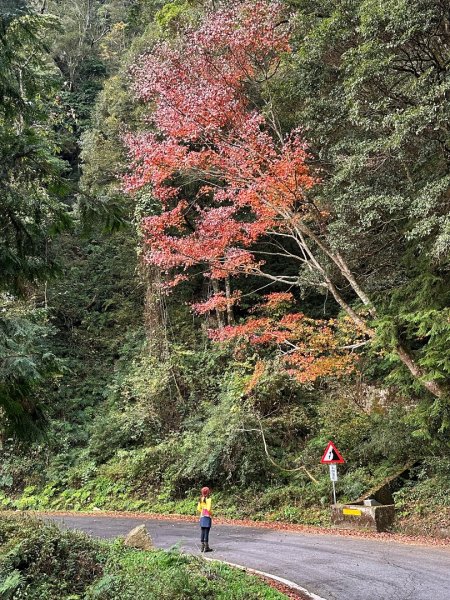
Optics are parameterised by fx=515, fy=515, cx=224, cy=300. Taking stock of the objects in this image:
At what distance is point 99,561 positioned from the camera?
7.28 metres

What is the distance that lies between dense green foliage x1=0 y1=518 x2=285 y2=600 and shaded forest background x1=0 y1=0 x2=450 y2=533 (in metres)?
1.41

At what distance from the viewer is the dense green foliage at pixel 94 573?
581 centimetres

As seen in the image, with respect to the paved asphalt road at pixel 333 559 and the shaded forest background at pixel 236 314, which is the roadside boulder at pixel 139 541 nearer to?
the paved asphalt road at pixel 333 559

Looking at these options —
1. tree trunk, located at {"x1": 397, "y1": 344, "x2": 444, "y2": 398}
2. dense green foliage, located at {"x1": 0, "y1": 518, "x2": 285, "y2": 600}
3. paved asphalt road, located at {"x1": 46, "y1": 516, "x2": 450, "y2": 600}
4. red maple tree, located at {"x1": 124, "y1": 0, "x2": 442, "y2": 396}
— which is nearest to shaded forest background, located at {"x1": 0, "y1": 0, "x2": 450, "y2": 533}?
tree trunk, located at {"x1": 397, "y1": 344, "x2": 444, "y2": 398}

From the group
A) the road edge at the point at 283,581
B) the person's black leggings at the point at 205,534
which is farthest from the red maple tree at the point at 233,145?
the road edge at the point at 283,581

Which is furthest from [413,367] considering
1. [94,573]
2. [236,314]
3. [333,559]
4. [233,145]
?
[236,314]

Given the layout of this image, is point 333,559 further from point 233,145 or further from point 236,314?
point 236,314

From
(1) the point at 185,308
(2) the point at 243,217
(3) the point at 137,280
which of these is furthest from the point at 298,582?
(3) the point at 137,280

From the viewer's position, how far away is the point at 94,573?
684 centimetres

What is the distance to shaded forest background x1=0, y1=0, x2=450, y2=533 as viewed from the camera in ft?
20.4

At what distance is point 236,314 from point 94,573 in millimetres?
15464

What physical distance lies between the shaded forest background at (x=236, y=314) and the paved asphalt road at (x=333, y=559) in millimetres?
2002

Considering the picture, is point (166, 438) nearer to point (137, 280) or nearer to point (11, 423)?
point (137, 280)

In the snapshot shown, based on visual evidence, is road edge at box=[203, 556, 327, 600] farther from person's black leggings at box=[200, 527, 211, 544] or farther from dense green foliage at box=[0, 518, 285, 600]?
person's black leggings at box=[200, 527, 211, 544]
